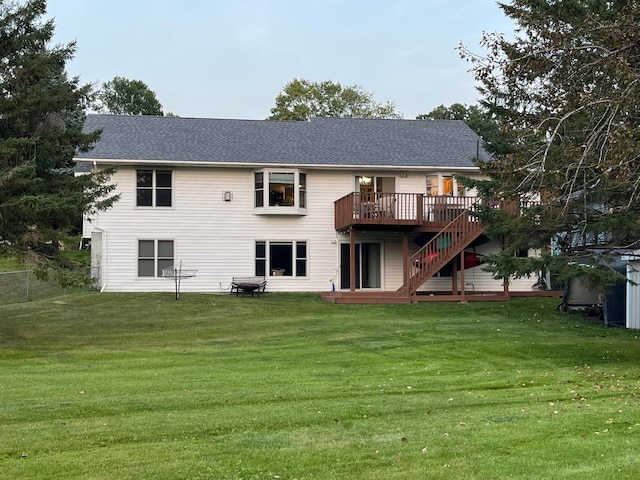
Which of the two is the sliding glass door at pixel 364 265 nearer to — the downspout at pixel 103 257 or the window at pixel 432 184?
the window at pixel 432 184

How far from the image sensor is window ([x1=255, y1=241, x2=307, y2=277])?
82.9 feet

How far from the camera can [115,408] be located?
786cm

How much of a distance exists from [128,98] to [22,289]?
45.7m

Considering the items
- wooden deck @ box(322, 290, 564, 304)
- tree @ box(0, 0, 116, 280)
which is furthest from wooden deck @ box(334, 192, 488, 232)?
tree @ box(0, 0, 116, 280)

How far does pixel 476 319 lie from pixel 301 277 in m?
8.43

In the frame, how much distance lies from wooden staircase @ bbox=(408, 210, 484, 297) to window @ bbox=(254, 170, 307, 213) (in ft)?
17.1

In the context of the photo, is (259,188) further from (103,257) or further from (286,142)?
(103,257)

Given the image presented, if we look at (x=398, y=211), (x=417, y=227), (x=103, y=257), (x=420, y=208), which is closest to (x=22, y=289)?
(x=103, y=257)

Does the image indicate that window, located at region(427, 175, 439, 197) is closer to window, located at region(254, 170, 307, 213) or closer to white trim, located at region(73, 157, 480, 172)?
white trim, located at region(73, 157, 480, 172)

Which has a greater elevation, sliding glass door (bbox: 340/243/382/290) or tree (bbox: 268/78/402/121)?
tree (bbox: 268/78/402/121)

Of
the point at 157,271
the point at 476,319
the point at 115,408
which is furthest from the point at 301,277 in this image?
the point at 115,408

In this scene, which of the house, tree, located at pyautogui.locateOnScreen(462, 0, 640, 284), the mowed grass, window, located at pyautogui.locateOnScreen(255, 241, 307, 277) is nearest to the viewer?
the mowed grass

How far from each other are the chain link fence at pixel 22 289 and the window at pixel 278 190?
25.9ft

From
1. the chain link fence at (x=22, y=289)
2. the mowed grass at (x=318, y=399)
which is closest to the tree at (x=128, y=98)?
the chain link fence at (x=22, y=289)
